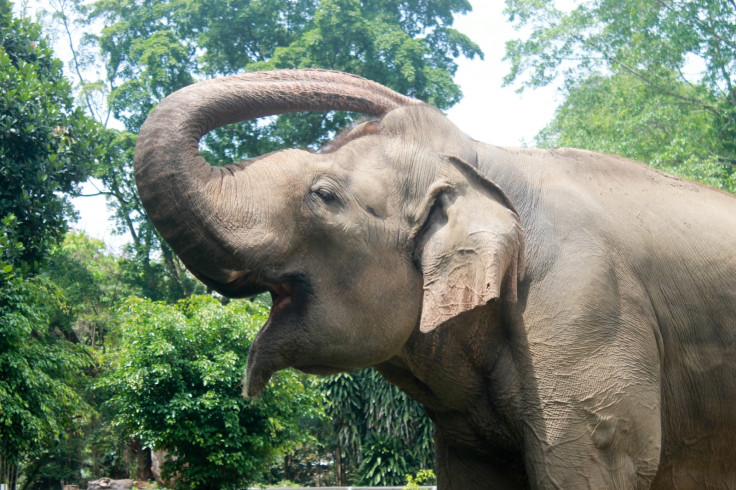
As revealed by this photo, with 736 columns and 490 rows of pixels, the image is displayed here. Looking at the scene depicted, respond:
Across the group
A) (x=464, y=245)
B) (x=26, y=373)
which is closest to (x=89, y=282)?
(x=26, y=373)

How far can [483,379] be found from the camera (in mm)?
2836

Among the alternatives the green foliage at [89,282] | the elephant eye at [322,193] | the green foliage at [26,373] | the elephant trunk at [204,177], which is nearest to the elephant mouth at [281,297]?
the elephant trunk at [204,177]

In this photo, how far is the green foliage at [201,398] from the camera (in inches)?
505

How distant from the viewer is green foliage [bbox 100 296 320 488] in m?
12.8

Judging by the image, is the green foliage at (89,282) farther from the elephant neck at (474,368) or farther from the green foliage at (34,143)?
the elephant neck at (474,368)

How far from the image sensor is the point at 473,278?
2551 millimetres

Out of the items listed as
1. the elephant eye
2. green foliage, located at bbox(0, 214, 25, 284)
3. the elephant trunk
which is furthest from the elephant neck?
green foliage, located at bbox(0, 214, 25, 284)

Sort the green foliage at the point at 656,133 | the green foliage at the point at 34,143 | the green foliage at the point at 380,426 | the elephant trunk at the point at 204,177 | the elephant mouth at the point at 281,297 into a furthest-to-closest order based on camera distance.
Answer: the green foliage at the point at 380,426 → the green foliage at the point at 656,133 → the green foliage at the point at 34,143 → the elephant mouth at the point at 281,297 → the elephant trunk at the point at 204,177

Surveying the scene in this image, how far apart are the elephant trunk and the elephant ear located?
552 mm

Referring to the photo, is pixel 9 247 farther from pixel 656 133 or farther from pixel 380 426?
pixel 656 133

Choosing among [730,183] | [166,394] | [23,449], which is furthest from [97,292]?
[730,183]

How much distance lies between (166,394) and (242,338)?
149 cm

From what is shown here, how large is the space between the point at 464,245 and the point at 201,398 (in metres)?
10.8

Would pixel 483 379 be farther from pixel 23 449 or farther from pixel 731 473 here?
pixel 23 449
